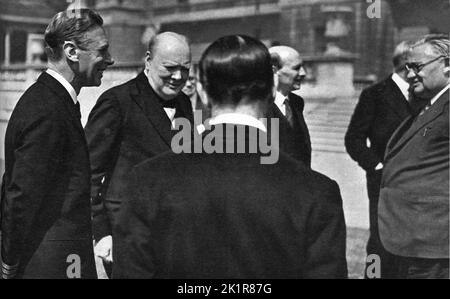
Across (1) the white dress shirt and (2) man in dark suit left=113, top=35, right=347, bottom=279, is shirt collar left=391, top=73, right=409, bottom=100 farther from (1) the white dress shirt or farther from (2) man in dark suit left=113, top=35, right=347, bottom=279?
(2) man in dark suit left=113, top=35, right=347, bottom=279

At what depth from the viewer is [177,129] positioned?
9.20 ft

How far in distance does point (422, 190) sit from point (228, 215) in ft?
4.53

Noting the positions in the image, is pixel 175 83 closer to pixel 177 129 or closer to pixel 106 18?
pixel 177 129

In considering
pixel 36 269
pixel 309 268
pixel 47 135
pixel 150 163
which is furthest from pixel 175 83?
pixel 309 268

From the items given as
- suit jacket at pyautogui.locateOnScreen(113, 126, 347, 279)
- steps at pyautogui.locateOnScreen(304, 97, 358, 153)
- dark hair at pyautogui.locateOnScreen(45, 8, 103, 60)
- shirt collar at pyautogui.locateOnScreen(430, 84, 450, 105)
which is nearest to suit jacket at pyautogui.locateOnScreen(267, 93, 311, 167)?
shirt collar at pyautogui.locateOnScreen(430, 84, 450, 105)

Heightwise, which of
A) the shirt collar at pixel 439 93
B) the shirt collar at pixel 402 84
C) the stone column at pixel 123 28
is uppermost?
the stone column at pixel 123 28

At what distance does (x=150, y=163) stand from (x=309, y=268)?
0.50m

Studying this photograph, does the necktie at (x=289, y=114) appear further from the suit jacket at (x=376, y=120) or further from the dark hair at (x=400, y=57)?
the dark hair at (x=400, y=57)

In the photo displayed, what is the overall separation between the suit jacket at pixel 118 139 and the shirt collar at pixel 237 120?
3.66ft

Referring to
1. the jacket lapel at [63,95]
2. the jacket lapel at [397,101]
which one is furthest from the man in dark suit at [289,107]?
the jacket lapel at [63,95]

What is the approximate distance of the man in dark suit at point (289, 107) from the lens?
10.3 ft

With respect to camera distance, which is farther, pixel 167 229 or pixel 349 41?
pixel 349 41
